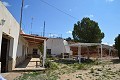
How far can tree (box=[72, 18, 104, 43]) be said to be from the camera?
47.1m

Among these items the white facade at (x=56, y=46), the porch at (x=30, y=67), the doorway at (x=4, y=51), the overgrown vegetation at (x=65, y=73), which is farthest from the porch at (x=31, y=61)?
the white facade at (x=56, y=46)

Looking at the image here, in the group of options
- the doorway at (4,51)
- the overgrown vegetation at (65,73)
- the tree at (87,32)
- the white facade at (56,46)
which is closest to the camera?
the overgrown vegetation at (65,73)

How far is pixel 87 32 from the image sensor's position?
47.8 m

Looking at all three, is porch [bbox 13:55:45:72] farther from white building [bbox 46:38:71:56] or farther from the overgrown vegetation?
white building [bbox 46:38:71:56]

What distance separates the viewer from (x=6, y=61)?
15.2 meters

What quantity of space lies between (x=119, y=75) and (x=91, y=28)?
34.5 metres

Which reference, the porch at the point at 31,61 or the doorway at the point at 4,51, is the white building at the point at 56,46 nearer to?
the porch at the point at 31,61

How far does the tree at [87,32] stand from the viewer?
155 feet

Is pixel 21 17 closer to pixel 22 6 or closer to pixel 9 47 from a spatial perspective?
pixel 22 6

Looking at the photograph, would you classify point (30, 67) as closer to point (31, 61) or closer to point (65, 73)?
point (65, 73)

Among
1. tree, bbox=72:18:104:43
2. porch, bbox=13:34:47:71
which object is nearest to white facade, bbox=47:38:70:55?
tree, bbox=72:18:104:43

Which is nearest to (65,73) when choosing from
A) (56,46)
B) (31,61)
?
(31,61)

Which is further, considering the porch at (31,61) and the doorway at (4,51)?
the porch at (31,61)

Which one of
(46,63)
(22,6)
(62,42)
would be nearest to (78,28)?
(62,42)
